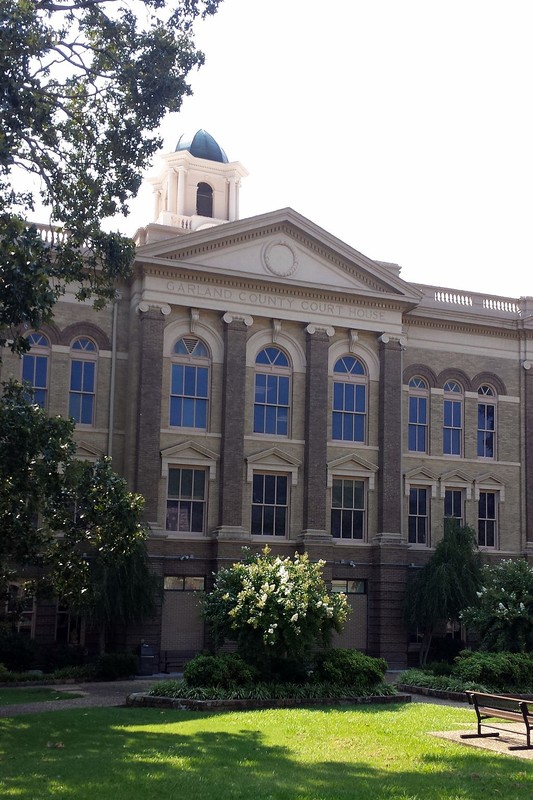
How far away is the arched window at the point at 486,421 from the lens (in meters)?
41.9

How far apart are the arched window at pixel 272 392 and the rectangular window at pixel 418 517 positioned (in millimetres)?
6095

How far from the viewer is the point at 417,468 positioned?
40219mm

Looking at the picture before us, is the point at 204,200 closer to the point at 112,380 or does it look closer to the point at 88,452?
the point at 112,380

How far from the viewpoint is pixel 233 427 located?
36625 millimetres

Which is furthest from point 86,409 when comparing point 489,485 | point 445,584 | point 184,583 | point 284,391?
point 489,485

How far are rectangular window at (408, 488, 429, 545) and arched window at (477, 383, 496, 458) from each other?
3234 mm

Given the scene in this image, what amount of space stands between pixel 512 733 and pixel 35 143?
45.9 ft

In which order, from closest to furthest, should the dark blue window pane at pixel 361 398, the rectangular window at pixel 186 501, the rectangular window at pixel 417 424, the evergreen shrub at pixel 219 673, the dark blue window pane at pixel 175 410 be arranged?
the evergreen shrub at pixel 219 673 < the rectangular window at pixel 186 501 < the dark blue window pane at pixel 175 410 < the dark blue window pane at pixel 361 398 < the rectangular window at pixel 417 424

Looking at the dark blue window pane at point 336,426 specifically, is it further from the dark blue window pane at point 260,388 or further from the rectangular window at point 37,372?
the rectangular window at point 37,372

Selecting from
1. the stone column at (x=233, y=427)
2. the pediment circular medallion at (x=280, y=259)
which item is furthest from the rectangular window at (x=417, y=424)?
the stone column at (x=233, y=427)

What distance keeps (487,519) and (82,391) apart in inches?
666

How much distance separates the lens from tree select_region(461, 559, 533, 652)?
93.8ft

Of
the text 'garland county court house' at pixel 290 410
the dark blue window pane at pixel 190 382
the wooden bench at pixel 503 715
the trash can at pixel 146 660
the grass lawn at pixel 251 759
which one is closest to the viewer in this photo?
the grass lawn at pixel 251 759

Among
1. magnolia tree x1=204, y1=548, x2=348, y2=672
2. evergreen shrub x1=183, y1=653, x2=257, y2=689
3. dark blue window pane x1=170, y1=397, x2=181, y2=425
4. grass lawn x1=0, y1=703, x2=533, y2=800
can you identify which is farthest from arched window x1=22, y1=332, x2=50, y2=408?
grass lawn x1=0, y1=703, x2=533, y2=800
